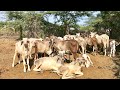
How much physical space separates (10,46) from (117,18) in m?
6.15

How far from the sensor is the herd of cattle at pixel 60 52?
8439 mm

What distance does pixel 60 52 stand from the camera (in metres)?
10.2

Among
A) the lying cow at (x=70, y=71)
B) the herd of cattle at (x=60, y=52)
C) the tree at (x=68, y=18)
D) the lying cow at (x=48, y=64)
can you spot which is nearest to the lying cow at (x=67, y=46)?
the herd of cattle at (x=60, y=52)

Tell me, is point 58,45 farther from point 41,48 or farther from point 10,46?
point 10,46

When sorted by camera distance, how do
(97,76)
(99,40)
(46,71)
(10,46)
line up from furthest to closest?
(10,46)
(99,40)
(46,71)
(97,76)

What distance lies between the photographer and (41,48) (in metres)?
10.5

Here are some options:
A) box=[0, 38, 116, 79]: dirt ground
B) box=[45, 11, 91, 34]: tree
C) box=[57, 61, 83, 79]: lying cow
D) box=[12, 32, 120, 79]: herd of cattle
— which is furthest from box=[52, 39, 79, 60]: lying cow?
box=[45, 11, 91, 34]: tree

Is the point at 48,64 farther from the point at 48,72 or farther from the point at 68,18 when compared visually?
the point at 68,18

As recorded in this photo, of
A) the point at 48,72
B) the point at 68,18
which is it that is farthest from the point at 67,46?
the point at 68,18

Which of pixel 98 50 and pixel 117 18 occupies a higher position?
pixel 117 18

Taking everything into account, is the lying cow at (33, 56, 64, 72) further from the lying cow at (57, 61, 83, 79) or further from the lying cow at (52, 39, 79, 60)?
the lying cow at (52, 39, 79, 60)

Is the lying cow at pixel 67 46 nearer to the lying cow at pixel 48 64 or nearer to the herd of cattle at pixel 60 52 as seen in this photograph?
the herd of cattle at pixel 60 52
